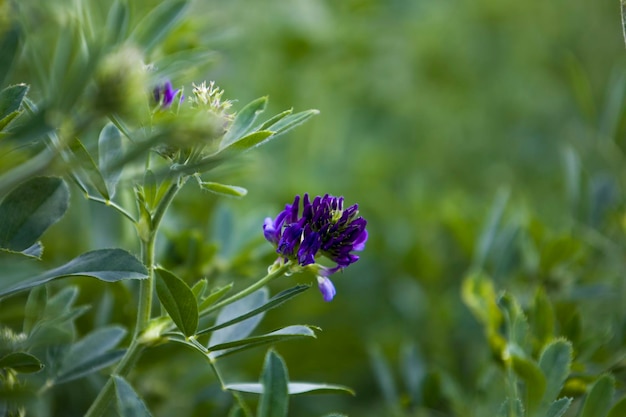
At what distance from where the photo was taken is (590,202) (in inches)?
44.5

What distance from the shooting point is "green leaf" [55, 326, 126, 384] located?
710 mm

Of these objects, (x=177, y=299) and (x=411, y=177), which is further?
(x=411, y=177)

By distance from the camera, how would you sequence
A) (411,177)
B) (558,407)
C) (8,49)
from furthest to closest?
(411,177) → (558,407) → (8,49)

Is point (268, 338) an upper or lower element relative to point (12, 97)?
lower

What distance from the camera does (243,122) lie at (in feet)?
2.20

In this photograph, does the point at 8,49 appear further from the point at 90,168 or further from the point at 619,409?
the point at 619,409

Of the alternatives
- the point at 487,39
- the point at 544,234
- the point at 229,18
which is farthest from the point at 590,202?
the point at 487,39

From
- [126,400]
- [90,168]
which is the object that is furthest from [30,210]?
[126,400]

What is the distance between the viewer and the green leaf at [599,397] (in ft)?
2.27

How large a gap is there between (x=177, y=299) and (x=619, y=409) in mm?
416

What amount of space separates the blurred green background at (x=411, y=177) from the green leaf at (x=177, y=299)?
0.30m

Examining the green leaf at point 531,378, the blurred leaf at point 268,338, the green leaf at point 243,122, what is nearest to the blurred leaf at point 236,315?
the blurred leaf at point 268,338

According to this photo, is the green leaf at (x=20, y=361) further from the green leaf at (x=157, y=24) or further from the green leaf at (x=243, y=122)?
the green leaf at (x=157, y=24)

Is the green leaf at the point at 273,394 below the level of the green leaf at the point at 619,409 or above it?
above
